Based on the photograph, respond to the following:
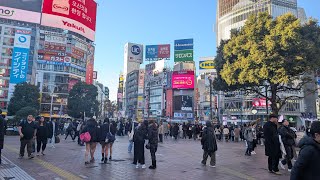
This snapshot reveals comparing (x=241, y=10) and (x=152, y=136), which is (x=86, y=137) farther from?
(x=241, y=10)

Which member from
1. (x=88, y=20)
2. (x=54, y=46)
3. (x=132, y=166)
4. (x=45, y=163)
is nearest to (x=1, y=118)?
(x=45, y=163)

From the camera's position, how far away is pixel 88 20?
6384 centimetres

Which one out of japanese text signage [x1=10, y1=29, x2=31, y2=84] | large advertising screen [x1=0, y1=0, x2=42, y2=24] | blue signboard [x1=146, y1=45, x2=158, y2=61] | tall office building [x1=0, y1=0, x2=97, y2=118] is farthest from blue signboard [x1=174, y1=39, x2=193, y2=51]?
japanese text signage [x1=10, y1=29, x2=31, y2=84]

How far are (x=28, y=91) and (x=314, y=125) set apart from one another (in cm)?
5445

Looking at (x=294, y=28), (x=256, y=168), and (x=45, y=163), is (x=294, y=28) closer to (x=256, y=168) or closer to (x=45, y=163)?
(x=256, y=168)

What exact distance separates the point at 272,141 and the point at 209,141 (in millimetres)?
2242

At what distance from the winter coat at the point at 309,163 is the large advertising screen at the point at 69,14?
60231 mm

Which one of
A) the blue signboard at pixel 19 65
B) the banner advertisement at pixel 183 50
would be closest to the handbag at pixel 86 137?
the blue signboard at pixel 19 65

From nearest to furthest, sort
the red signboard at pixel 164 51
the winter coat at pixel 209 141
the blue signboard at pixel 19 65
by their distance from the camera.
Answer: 1. the winter coat at pixel 209 141
2. the blue signboard at pixel 19 65
3. the red signboard at pixel 164 51

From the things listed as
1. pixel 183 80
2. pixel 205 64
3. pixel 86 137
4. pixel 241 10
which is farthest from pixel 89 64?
pixel 86 137

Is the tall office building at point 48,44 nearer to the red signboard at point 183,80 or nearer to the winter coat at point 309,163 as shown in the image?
the red signboard at point 183,80

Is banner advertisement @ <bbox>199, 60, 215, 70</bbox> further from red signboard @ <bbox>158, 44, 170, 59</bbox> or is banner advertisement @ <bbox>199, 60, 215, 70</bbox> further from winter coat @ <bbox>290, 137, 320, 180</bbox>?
winter coat @ <bbox>290, 137, 320, 180</bbox>

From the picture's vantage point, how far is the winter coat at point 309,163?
10.0ft

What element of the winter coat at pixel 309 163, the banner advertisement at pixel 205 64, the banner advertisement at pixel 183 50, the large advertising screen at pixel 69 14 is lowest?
the winter coat at pixel 309 163
